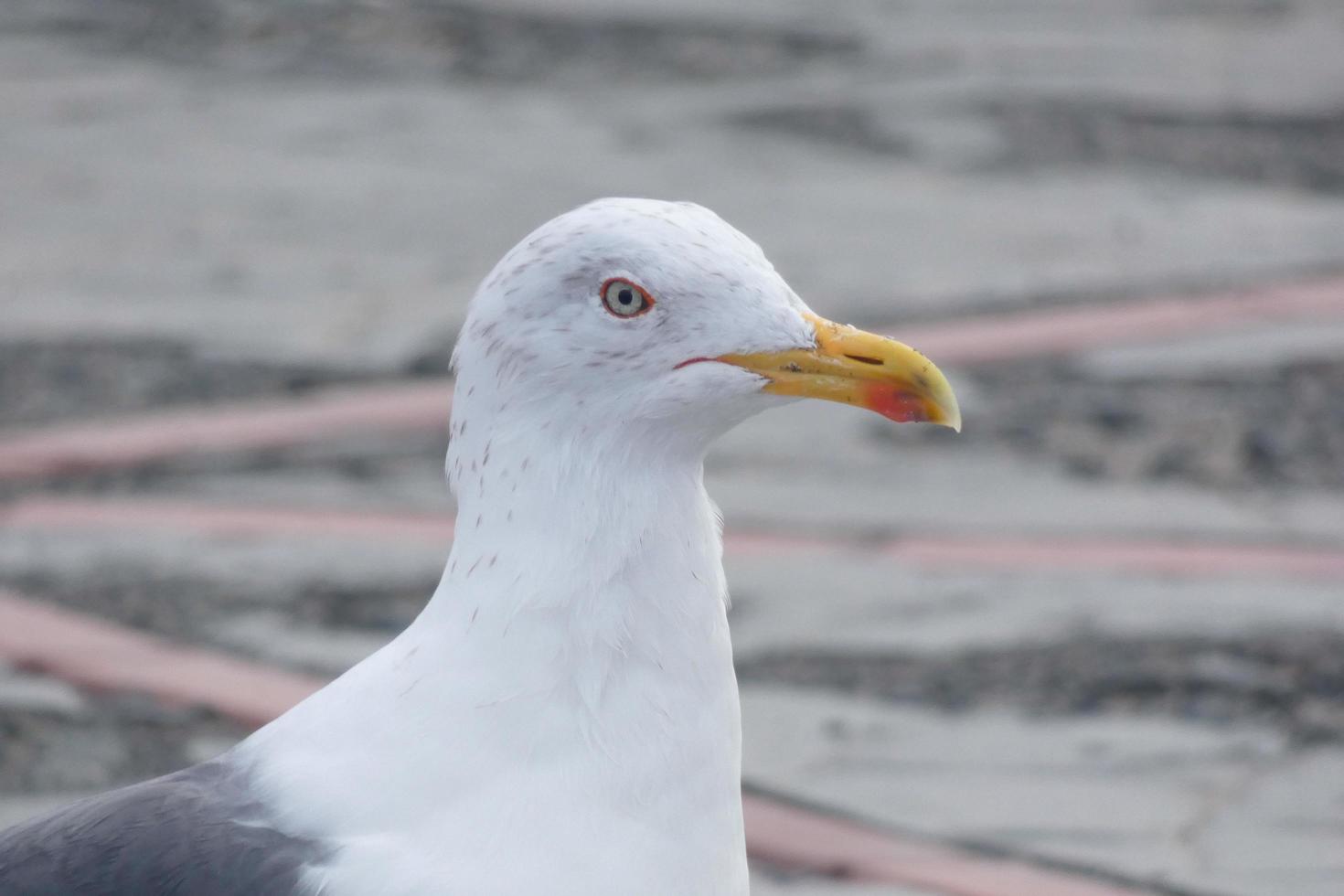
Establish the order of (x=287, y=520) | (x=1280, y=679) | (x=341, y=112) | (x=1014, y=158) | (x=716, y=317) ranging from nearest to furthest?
(x=716, y=317) → (x=1280, y=679) → (x=287, y=520) → (x=1014, y=158) → (x=341, y=112)

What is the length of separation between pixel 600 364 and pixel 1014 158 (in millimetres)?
5818

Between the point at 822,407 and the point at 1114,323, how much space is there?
1070 millimetres

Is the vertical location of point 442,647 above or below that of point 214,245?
below

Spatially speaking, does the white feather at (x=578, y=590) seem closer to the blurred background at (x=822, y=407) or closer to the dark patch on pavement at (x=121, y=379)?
the blurred background at (x=822, y=407)

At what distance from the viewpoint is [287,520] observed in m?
4.89

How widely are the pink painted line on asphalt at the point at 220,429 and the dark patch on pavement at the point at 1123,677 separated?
1.64 metres

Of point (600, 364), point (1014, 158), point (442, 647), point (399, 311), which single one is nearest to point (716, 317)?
point (600, 364)

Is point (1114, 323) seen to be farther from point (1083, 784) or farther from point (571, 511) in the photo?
point (571, 511)

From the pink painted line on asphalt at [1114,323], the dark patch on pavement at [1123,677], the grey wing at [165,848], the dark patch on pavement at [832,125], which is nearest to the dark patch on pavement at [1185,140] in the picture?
the dark patch on pavement at [832,125]

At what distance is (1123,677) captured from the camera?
4.12 metres

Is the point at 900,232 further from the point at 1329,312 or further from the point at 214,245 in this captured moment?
the point at 214,245

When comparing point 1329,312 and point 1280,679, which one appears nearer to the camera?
point 1280,679

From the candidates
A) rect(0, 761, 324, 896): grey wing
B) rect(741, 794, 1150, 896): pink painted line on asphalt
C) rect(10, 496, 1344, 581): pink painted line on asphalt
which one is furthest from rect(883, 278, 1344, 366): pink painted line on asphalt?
rect(0, 761, 324, 896): grey wing

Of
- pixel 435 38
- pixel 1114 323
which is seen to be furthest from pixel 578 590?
pixel 435 38
